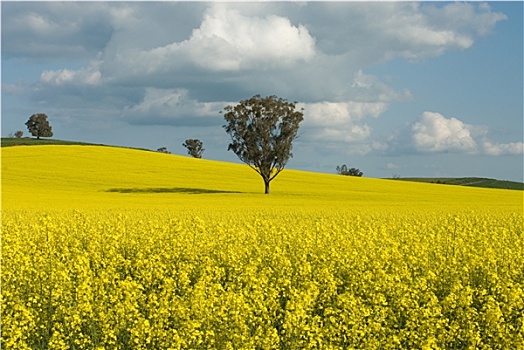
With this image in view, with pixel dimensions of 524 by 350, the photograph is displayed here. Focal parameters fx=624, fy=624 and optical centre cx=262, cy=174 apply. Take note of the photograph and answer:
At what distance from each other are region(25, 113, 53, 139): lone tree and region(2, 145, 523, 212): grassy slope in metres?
43.8

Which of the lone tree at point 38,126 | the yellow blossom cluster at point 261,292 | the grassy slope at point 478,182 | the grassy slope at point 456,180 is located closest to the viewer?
the yellow blossom cluster at point 261,292

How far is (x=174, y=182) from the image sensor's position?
56094 mm

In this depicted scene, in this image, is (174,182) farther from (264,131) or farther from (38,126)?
(38,126)

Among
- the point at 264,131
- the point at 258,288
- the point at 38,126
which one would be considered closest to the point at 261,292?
the point at 258,288

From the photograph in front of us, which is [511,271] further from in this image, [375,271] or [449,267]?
[375,271]

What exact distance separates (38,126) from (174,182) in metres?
65.9

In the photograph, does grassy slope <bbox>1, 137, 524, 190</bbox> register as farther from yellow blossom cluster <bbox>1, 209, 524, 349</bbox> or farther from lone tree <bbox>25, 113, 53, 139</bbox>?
yellow blossom cluster <bbox>1, 209, 524, 349</bbox>

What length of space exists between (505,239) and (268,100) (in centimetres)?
3916

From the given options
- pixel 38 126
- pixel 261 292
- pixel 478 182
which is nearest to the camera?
pixel 261 292

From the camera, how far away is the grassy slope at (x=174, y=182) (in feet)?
151

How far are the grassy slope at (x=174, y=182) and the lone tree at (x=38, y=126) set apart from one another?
43.8 m

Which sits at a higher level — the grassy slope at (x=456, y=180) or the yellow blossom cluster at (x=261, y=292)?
the grassy slope at (x=456, y=180)

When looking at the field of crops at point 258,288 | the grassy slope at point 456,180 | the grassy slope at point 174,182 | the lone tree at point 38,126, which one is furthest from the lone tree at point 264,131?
the lone tree at point 38,126

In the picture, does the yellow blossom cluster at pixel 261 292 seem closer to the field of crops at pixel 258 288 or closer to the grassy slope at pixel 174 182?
the field of crops at pixel 258 288
